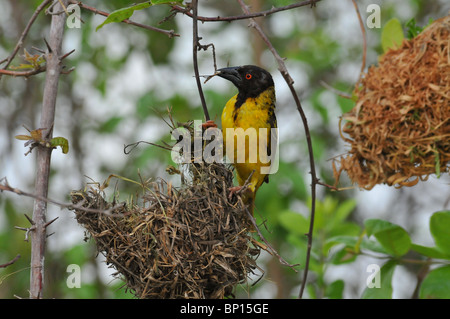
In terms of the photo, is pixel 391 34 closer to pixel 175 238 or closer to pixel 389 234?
pixel 389 234

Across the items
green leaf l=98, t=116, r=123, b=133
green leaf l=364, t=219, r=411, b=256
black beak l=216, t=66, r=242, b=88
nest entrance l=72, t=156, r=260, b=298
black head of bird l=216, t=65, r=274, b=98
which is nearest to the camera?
nest entrance l=72, t=156, r=260, b=298

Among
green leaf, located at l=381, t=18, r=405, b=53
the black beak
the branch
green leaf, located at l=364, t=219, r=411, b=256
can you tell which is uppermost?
green leaf, located at l=381, t=18, r=405, b=53

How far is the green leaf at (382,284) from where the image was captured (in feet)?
7.73

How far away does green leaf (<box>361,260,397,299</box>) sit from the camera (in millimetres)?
2355

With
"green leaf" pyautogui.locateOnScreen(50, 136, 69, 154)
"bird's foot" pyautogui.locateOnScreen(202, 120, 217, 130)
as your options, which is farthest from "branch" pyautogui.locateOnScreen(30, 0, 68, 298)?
"bird's foot" pyautogui.locateOnScreen(202, 120, 217, 130)

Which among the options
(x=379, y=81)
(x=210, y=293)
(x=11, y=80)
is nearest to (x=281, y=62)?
(x=379, y=81)

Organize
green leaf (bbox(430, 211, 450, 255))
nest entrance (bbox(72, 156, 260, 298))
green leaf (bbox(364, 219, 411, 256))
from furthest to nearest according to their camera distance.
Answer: green leaf (bbox(364, 219, 411, 256)), green leaf (bbox(430, 211, 450, 255)), nest entrance (bbox(72, 156, 260, 298))

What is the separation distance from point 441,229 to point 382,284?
37 cm

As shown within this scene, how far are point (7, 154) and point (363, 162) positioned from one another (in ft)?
9.81

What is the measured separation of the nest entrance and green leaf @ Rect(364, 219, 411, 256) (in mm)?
578

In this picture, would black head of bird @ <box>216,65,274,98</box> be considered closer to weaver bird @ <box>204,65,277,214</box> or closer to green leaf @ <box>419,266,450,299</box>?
weaver bird @ <box>204,65,277,214</box>

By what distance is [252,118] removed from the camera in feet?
9.45
